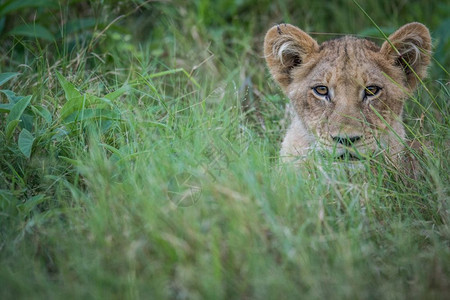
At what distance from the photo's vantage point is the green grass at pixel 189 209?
2.58m

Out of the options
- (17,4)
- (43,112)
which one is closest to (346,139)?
(43,112)

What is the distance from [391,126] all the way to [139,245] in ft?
7.22

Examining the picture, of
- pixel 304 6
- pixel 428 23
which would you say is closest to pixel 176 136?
pixel 304 6

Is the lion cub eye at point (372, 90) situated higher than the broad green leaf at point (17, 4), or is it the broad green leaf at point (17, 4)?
the lion cub eye at point (372, 90)

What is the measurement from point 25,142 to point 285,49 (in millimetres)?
2039

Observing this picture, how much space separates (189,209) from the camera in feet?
9.71

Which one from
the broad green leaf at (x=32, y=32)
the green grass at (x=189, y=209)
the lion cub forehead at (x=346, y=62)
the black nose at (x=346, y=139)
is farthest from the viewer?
the broad green leaf at (x=32, y=32)

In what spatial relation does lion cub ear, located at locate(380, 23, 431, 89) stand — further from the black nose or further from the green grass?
the black nose

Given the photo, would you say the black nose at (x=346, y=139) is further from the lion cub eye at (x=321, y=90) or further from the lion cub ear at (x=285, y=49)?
the lion cub ear at (x=285, y=49)

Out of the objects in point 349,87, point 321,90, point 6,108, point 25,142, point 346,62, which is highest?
point 346,62

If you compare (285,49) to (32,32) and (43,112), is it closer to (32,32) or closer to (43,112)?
(43,112)

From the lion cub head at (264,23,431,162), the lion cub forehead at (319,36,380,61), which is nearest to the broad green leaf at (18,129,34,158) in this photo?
the lion cub head at (264,23,431,162)

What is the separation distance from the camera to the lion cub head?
12.9 feet

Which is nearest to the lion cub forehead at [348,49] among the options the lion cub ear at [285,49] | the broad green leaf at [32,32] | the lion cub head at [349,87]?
the lion cub head at [349,87]
